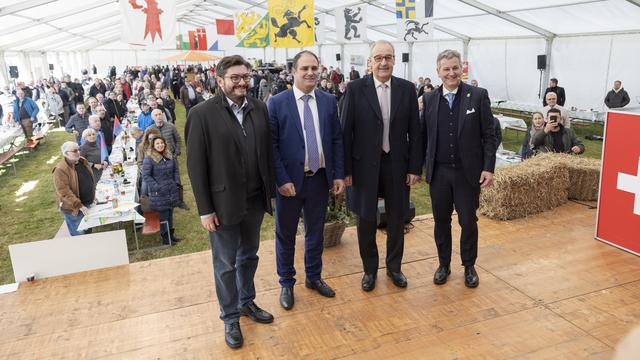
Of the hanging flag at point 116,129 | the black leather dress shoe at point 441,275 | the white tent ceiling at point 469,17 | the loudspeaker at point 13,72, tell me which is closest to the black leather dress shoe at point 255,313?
the black leather dress shoe at point 441,275

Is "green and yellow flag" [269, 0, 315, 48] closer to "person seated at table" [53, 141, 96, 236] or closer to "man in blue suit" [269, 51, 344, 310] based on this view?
"person seated at table" [53, 141, 96, 236]

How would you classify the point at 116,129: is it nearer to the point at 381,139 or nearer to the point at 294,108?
the point at 294,108

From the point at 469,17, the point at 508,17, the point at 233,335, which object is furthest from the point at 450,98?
the point at 469,17

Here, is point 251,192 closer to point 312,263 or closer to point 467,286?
point 312,263

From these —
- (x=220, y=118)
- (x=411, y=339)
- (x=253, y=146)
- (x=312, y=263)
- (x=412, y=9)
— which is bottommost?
(x=411, y=339)

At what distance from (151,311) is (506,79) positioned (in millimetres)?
16606

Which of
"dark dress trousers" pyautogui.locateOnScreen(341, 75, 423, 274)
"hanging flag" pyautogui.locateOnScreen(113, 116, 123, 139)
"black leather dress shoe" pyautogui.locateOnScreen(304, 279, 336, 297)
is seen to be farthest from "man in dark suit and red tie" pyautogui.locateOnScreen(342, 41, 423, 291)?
"hanging flag" pyautogui.locateOnScreen(113, 116, 123, 139)

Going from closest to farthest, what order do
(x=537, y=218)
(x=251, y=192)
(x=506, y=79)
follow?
(x=251, y=192)
(x=537, y=218)
(x=506, y=79)

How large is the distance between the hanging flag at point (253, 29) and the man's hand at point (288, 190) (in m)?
7.72

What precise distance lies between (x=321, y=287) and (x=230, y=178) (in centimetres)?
118

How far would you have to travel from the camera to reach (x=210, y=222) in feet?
8.45

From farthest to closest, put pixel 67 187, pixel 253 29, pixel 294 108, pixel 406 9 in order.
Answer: pixel 406 9, pixel 253 29, pixel 67 187, pixel 294 108

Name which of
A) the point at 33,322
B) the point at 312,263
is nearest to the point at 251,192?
the point at 312,263

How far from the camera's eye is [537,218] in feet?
15.9
